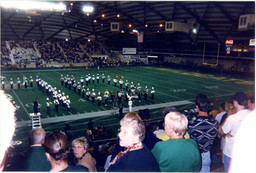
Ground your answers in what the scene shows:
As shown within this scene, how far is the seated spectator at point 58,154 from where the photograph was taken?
2490mm

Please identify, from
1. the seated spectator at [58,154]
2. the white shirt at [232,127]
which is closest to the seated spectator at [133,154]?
the seated spectator at [58,154]

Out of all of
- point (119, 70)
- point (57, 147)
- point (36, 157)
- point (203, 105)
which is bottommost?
point (119, 70)

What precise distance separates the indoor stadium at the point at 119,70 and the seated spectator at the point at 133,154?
0.10 metres

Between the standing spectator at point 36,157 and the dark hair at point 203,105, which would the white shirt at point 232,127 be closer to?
the dark hair at point 203,105

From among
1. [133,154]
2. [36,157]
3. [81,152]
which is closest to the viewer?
[133,154]

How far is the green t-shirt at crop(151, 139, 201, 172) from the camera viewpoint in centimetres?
253

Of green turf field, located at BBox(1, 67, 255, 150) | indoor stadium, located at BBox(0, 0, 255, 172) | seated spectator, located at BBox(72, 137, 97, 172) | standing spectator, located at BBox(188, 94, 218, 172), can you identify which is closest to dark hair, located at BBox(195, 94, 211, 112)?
standing spectator, located at BBox(188, 94, 218, 172)

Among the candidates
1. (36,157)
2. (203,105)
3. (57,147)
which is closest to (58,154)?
(57,147)

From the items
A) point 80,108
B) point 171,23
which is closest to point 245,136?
point 80,108

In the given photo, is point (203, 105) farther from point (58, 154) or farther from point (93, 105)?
point (93, 105)

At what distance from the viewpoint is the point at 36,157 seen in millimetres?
2768

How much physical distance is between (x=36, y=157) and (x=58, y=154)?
0.46 meters

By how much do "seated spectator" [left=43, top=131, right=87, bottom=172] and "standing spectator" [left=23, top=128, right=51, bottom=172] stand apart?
17 centimetres

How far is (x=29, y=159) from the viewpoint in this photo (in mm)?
2748
